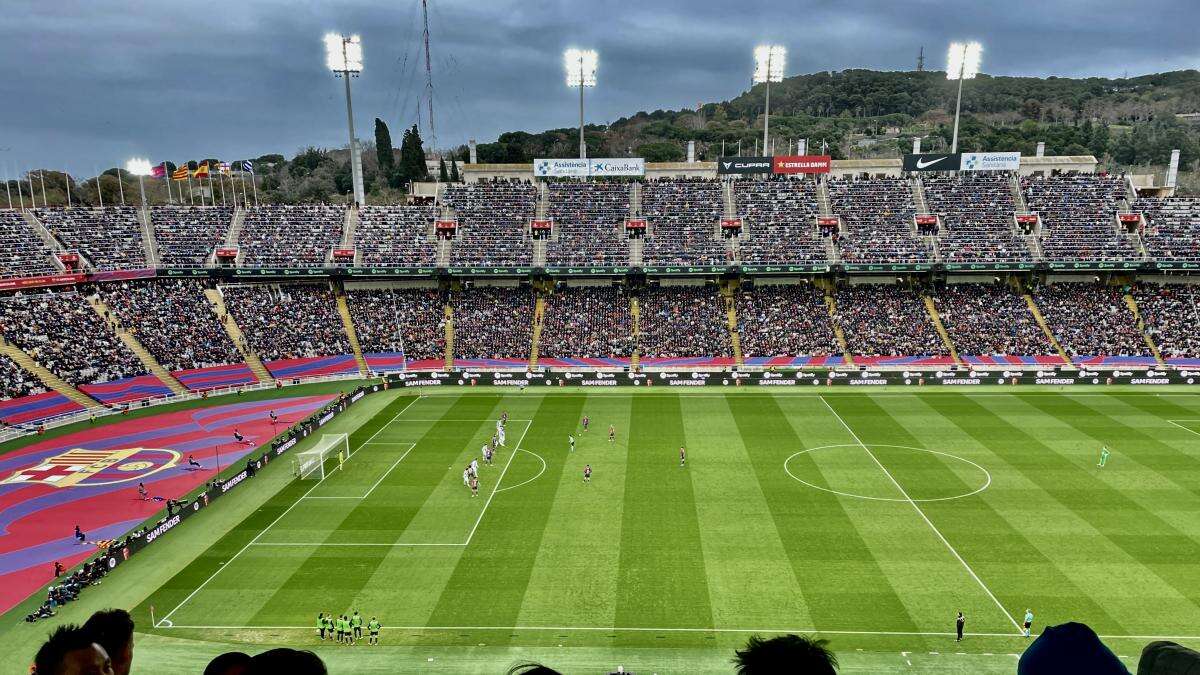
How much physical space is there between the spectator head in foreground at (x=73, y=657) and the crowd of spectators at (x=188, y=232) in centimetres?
7326

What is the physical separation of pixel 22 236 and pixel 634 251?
56659 millimetres

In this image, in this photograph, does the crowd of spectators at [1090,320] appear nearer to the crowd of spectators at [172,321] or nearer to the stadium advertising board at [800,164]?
the stadium advertising board at [800,164]

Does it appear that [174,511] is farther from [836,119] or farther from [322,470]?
[836,119]

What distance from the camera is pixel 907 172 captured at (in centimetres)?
7756

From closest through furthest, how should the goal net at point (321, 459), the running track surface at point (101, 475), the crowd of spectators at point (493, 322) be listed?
the running track surface at point (101, 475) → the goal net at point (321, 459) → the crowd of spectators at point (493, 322)

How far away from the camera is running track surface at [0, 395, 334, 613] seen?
29891 mm

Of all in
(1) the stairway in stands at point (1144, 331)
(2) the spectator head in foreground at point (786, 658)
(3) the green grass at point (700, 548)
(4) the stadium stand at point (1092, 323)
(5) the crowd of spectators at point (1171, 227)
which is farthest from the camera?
(5) the crowd of spectators at point (1171, 227)

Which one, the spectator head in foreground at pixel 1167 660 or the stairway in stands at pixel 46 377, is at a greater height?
the spectator head in foreground at pixel 1167 660

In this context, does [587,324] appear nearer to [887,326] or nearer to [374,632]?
[887,326]

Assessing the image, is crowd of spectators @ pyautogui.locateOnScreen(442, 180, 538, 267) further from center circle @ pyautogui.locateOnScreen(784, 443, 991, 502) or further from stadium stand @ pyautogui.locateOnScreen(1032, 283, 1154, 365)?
stadium stand @ pyautogui.locateOnScreen(1032, 283, 1154, 365)

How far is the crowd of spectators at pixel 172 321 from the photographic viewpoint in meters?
58.5

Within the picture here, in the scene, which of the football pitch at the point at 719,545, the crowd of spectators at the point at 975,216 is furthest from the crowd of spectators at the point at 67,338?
the crowd of spectators at the point at 975,216

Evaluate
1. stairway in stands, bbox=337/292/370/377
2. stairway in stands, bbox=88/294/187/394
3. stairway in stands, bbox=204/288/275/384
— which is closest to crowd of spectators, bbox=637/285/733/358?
stairway in stands, bbox=337/292/370/377

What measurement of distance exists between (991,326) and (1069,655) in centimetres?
6847
